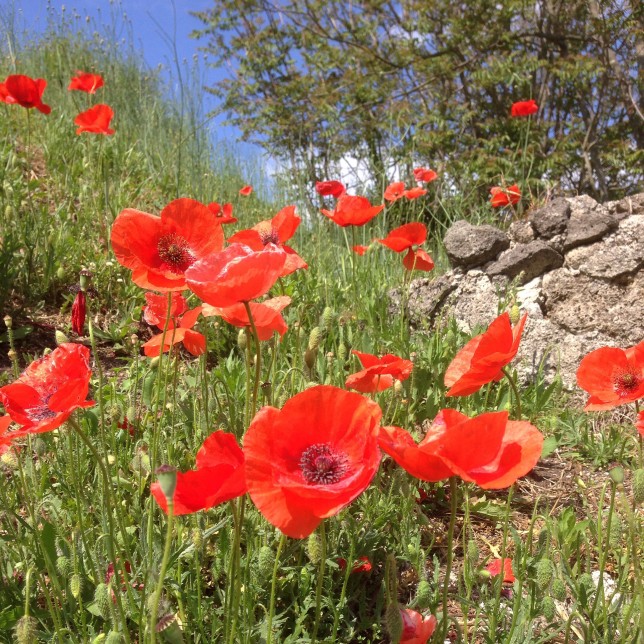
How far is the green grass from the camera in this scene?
4.04 ft

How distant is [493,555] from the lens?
1.83 metres

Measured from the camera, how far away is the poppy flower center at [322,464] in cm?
88

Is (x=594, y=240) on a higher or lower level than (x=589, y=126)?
lower

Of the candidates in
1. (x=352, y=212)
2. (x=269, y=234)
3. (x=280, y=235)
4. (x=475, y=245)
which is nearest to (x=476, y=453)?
(x=280, y=235)

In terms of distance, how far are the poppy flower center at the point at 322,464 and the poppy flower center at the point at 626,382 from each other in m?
0.91

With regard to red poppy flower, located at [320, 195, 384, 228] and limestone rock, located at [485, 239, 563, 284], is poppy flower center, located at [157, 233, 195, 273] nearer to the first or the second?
red poppy flower, located at [320, 195, 384, 228]

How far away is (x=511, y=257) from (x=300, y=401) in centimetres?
250

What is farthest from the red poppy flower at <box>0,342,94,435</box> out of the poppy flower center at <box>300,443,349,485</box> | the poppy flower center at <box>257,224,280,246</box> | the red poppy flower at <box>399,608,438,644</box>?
the poppy flower center at <box>257,224,280,246</box>

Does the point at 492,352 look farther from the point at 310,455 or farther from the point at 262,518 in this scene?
the point at 262,518

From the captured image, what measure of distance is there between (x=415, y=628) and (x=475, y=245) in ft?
7.92

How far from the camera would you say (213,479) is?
33.0 inches

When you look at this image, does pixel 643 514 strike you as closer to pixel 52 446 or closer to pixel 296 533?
pixel 296 533

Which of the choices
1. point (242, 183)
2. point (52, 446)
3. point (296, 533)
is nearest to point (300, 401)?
point (296, 533)

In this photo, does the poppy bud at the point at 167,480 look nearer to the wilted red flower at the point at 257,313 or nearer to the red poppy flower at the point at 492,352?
the wilted red flower at the point at 257,313
